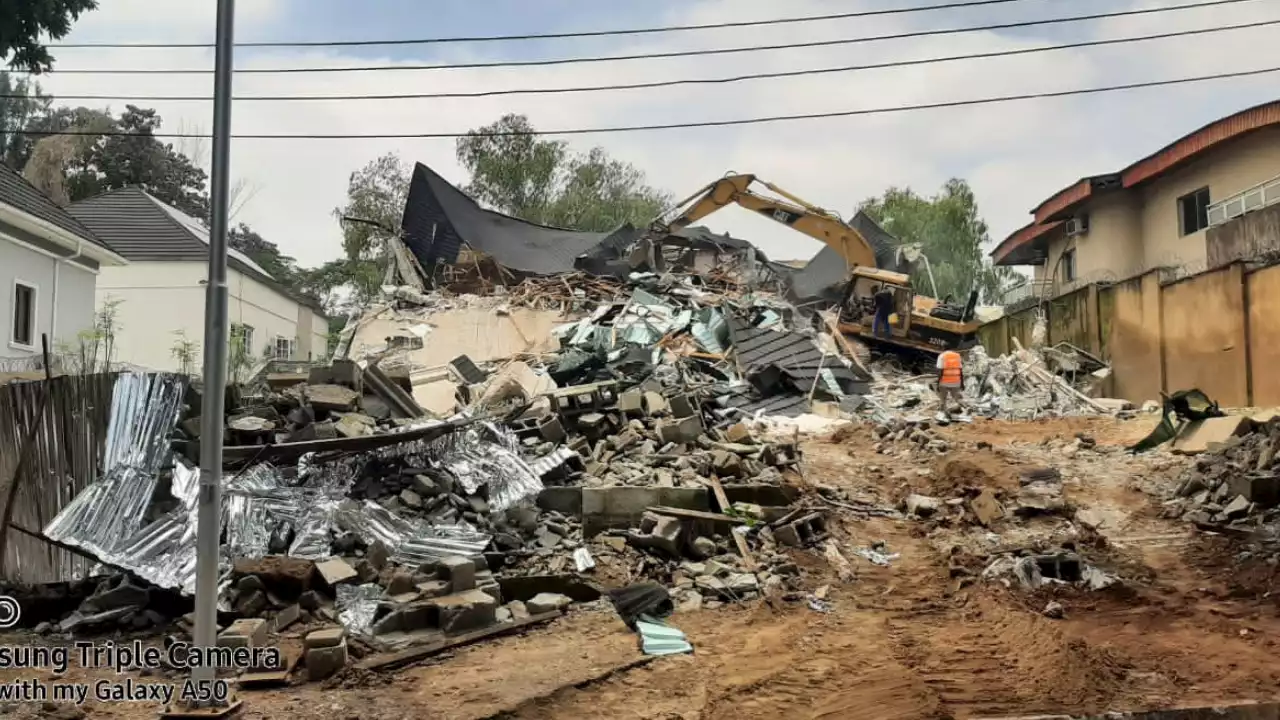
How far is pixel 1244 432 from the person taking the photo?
950cm

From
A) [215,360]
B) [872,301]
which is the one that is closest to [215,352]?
[215,360]

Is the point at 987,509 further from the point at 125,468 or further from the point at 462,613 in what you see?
the point at 125,468

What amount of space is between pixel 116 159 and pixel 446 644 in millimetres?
35089

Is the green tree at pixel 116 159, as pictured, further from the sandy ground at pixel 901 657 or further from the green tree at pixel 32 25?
the sandy ground at pixel 901 657

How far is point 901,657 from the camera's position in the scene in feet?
17.4

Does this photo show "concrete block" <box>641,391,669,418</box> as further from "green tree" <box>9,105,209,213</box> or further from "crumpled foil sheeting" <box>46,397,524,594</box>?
"green tree" <box>9,105,209,213</box>

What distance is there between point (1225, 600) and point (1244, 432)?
4092 millimetres

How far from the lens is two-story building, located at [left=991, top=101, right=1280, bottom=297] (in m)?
16.0

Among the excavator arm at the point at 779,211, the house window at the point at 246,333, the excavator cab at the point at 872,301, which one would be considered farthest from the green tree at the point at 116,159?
the excavator cab at the point at 872,301

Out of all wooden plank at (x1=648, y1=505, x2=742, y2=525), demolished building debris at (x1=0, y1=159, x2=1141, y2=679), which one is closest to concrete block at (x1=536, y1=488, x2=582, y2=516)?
demolished building debris at (x1=0, y1=159, x2=1141, y2=679)

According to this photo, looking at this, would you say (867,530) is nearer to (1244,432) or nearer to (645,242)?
(1244,432)

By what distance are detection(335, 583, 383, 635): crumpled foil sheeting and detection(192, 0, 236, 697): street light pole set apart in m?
1.59

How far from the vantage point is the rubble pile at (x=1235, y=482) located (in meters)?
7.78

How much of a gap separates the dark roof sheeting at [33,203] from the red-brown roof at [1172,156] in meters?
21.2
